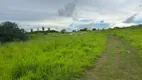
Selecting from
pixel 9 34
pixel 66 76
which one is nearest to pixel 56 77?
pixel 66 76

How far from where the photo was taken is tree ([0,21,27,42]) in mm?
40094

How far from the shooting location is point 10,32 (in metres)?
41.2

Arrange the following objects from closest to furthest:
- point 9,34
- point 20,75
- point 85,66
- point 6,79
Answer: point 6,79 → point 20,75 → point 85,66 → point 9,34

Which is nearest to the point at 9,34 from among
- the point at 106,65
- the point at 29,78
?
the point at 106,65

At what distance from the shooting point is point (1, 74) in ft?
25.2

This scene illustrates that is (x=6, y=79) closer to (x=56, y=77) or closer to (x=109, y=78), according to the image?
(x=56, y=77)

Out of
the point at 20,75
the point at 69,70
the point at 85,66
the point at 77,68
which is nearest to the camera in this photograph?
the point at 20,75

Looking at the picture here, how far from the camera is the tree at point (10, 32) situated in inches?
1578

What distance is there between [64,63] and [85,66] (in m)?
1.04

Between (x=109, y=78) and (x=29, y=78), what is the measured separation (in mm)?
2678

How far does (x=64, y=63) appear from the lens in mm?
9898

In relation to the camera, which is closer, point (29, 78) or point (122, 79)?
point (29, 78)

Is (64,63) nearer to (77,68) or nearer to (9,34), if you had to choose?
(77,68)

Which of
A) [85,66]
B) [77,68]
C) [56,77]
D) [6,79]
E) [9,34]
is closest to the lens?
[6,79]
